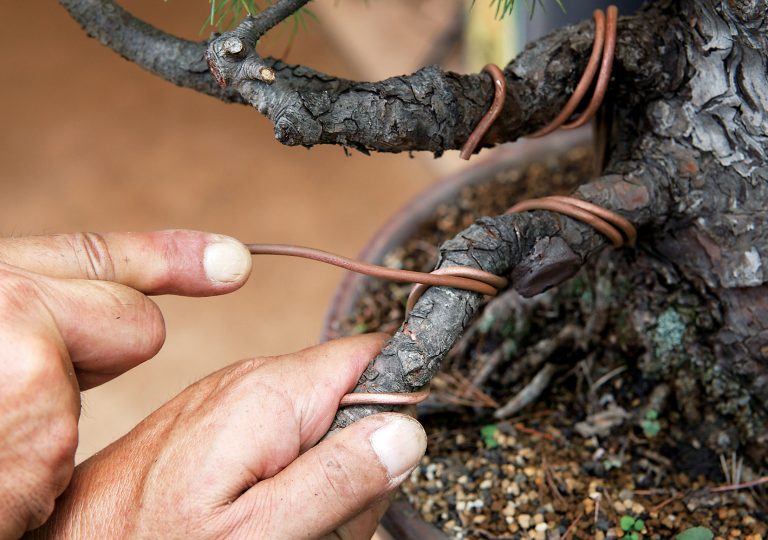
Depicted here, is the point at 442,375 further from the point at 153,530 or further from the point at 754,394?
the point at 153,530

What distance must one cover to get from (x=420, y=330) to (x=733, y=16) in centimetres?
40

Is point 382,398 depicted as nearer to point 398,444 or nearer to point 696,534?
point 398,444

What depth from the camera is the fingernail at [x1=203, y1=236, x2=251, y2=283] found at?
69 cm

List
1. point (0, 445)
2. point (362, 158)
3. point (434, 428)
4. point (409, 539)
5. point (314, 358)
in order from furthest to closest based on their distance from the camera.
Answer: point (362, 158)
point (434, 428)
point (409, 539)
point (314, 358)
point (0, 445)

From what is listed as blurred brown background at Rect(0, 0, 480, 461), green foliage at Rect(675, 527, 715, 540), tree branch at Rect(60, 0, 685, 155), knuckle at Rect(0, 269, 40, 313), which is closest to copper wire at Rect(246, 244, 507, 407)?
tree branch at Rect(60, 0, 685, 155)

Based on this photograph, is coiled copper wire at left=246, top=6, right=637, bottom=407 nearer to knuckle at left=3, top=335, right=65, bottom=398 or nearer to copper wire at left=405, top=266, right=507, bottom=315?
copper wire at left=405, top=266, right=507, bottom=315

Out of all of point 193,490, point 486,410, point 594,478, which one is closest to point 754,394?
point 594,478

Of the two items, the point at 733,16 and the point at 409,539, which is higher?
the point at 733,16

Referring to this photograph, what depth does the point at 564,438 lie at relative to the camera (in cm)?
89

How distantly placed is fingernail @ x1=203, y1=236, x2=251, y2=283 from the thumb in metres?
0.19

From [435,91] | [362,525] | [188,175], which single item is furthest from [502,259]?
[188,175]

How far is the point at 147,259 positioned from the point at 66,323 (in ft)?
0.34

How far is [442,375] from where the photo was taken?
3.19 feet

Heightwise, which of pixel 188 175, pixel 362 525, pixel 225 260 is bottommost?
pixel 188 175
